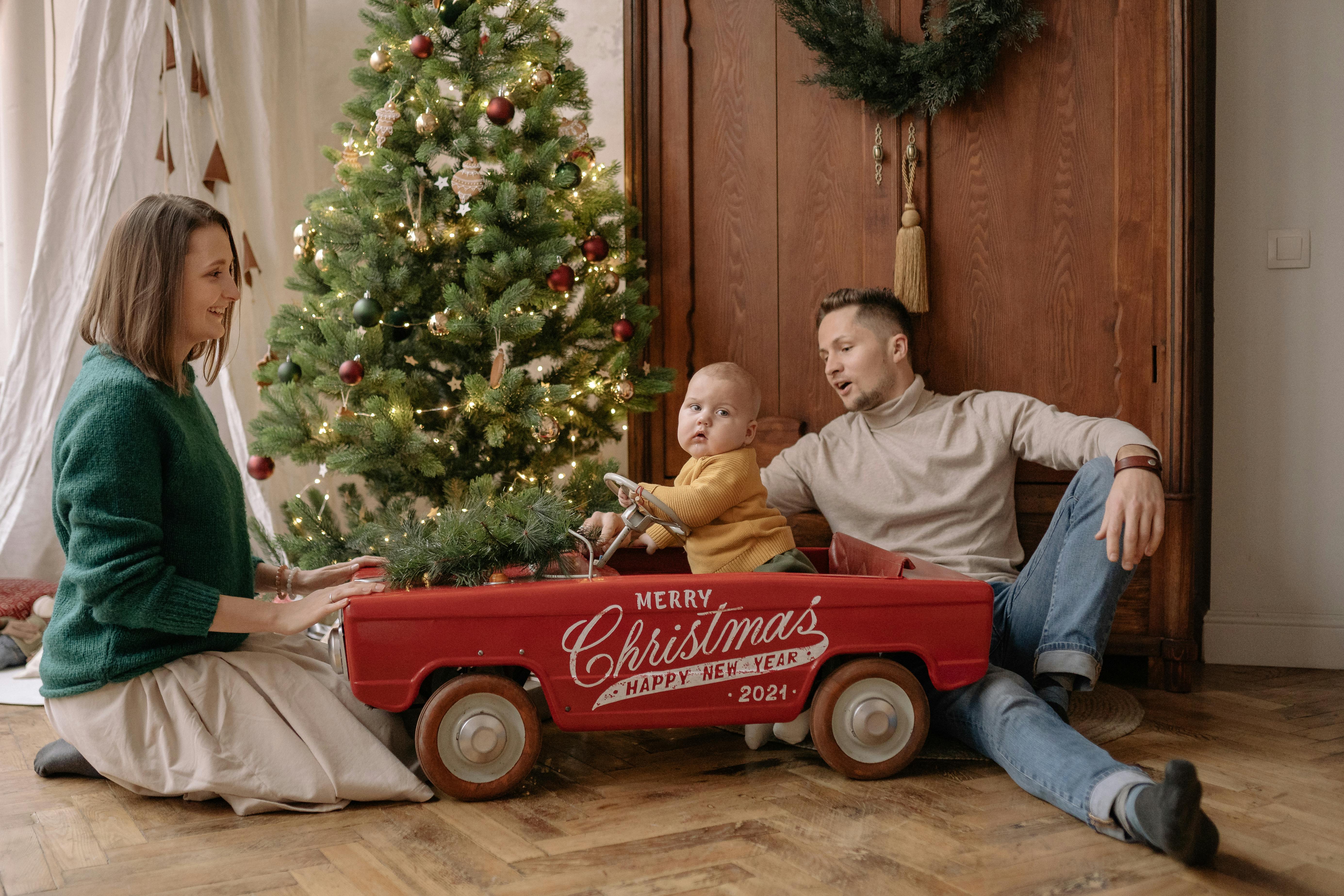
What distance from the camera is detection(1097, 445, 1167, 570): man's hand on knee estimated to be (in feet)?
5.75

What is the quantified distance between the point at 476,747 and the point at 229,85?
231cm

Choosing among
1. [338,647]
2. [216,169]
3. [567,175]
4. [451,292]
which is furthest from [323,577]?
[216,169]

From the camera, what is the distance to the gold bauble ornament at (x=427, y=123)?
228 centimetres

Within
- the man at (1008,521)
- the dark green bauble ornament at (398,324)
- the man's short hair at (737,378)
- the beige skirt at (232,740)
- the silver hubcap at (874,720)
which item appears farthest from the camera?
the dark green bauble ornament at (398,324)

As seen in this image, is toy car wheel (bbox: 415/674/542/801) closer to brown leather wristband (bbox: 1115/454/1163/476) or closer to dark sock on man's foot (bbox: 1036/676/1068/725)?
dark sock on man's foot (bbox: 1036/676/1068/725)

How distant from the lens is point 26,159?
2891mm

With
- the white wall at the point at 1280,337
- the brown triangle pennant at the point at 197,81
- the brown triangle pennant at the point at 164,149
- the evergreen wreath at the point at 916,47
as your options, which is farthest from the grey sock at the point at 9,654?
the white wall at the point at 1280,337

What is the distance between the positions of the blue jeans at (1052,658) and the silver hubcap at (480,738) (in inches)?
31.8

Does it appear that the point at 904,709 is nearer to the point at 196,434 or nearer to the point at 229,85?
the point at 196,434

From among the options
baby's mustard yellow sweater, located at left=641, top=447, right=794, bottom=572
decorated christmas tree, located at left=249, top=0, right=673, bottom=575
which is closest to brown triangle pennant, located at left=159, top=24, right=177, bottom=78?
decorated christmas tree, located at left=249, top=0, right=673, bottom=575

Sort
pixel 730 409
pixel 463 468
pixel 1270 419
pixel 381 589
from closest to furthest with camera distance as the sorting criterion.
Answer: pixel 381 589
pixel 730 409
pixel 463 468
pixel 1270 419

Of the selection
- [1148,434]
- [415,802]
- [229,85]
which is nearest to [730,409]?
[415,802]

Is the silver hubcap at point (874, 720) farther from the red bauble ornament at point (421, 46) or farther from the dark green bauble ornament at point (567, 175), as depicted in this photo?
the red bauble ornament at point (421, 46)

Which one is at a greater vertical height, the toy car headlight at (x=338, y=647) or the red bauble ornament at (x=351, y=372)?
the red bauble ornament at (x=351, y=372)
